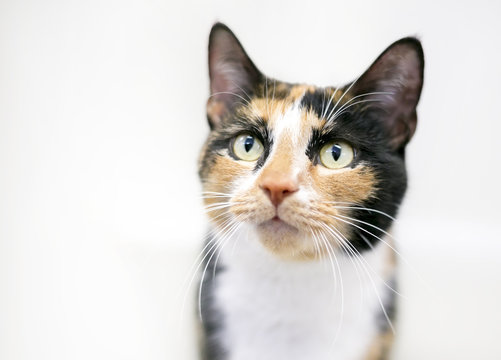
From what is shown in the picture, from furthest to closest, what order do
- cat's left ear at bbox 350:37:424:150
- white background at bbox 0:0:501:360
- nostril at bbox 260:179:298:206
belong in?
white background at bbox 0:0:501:360
cat's left ear at bbox 350:37:424:150
nostril at bbox 260:179:298:206

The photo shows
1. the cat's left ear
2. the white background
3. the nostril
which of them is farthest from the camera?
the white background

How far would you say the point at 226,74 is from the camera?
90 cm

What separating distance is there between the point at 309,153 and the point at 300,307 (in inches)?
10.4

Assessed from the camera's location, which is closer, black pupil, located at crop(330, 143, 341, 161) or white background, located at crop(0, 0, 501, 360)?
black pupil, located at crop(330, 143, 341, 161)

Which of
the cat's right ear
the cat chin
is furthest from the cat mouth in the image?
the cat's right ear

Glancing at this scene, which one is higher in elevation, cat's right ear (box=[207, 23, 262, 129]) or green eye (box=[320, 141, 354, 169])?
cat's right ear (box=[207, 23, 262, 129])

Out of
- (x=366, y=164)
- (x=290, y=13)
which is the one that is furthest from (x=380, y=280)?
(x=290, y=13)

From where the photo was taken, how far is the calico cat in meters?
0.77

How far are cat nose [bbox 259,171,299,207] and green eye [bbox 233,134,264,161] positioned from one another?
4.6 inches

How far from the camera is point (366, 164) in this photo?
80 cm

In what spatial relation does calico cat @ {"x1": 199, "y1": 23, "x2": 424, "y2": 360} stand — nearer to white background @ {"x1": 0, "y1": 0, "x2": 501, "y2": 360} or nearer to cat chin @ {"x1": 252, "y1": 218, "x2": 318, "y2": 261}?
cat chin @ {"x1": 252, "y1": 218, "x2": 318, "y2": 261}

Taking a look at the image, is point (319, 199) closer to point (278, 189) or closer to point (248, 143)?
point (278, 189)

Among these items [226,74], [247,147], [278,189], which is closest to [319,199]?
[278,189]

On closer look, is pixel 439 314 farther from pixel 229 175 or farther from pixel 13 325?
pixel 13 325
